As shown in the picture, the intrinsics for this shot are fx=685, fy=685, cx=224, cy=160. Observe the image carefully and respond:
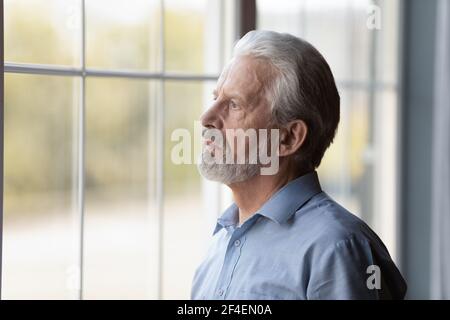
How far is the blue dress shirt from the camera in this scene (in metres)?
1.54

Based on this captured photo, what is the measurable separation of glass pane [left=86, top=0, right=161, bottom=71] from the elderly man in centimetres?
94

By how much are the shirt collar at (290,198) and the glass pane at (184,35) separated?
116cm

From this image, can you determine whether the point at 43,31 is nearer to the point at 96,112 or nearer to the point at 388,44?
the point at 96,112

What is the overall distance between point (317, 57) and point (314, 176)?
30cm

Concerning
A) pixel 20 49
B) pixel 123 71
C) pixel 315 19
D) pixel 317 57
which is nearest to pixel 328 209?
pixel 317 57

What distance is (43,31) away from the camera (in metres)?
A: 2.32

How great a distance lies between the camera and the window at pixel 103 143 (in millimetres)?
2213

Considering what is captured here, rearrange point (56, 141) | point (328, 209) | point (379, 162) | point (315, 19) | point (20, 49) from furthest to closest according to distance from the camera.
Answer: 1. point (379, 162)
2. point (315, 19)
3. point (56, 141)
4. point (20, 49)
5. point (328, 209)

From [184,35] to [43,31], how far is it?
29.5 inches

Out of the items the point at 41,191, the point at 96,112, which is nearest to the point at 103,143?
the point at 96,112

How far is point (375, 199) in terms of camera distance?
145 inches

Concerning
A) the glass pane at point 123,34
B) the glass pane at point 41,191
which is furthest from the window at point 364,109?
the glass pane at point 41,191

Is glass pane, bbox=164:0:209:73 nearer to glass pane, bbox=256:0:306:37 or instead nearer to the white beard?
glass pane, bbox=256:0:306:37
